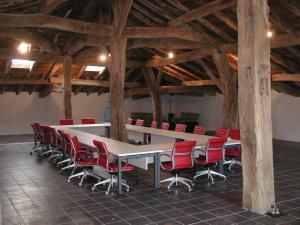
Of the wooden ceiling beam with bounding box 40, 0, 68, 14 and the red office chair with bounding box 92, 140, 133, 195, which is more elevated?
the wooden ceiling beam with bounding box 40, 0, 68, 14

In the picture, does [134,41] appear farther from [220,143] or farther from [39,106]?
[39,106]

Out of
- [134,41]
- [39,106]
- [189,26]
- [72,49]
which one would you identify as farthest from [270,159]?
[39,106]

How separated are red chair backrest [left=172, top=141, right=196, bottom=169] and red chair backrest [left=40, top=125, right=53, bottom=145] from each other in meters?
4.42

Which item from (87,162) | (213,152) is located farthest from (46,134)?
(213,152)

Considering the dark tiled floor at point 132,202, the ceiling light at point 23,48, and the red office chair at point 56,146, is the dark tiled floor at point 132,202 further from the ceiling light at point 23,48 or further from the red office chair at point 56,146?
the ceiling light at point 23,48

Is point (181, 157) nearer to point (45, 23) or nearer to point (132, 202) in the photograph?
point (132, 202)

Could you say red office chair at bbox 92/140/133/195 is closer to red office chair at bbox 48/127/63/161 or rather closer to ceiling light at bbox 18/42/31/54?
red office chair at bbox 48/127/63/161

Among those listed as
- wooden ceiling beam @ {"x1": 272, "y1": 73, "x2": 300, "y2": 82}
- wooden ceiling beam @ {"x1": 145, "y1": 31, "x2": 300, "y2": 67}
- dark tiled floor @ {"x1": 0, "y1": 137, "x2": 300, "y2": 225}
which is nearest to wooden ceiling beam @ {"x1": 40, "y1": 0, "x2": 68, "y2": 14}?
dark tiled floor @ {"x1": 0, "y1": 137, "x2": 300, "y2": 225}

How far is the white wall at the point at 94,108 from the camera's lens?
13.4 m

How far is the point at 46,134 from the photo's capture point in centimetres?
937

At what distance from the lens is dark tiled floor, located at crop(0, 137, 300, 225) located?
466 cm

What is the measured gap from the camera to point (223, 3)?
7.60 meters

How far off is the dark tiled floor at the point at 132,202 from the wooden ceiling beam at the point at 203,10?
12.9ft

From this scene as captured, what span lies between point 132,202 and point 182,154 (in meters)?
1.32
